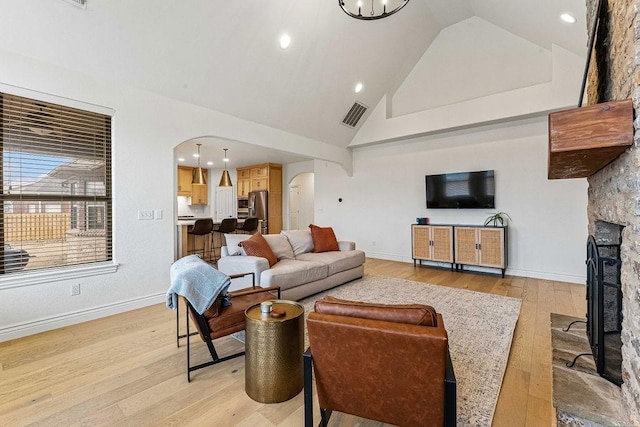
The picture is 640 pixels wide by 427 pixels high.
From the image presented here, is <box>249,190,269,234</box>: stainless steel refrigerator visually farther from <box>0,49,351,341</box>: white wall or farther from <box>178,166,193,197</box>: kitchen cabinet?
<box>0,49,351,341</box>: white wall

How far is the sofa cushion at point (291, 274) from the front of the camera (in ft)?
10.9

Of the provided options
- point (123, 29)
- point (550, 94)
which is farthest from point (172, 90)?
point (550, 94)

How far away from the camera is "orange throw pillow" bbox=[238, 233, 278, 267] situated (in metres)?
3.67

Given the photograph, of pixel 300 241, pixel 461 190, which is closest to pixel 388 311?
pixel 300 241

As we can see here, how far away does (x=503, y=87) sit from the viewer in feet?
16.6

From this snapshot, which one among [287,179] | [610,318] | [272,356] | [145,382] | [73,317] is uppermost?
[287,179]

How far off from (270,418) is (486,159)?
17.9 ft

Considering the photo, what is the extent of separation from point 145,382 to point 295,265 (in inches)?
76.4

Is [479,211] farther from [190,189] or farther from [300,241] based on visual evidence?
[190,189]

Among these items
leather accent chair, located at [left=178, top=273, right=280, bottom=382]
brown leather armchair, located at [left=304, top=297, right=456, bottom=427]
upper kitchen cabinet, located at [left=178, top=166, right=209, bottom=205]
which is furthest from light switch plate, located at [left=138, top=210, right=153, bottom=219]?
upper kitchen cabinet, located at [left=178, top=166, right=209, bottom=205]

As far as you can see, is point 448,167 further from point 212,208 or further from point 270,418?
point 212,208

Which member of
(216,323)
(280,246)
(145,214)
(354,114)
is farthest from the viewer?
(354,114)

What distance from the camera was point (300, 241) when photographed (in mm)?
4645

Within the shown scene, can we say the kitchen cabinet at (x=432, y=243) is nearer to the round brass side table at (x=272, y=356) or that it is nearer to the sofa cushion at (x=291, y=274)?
the sofa cushion at (x=291, y=274)
